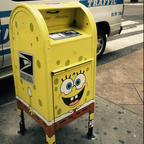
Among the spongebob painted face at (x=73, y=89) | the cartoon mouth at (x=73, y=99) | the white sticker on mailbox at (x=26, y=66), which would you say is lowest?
the cartoon mouth at (x=73, y=99)

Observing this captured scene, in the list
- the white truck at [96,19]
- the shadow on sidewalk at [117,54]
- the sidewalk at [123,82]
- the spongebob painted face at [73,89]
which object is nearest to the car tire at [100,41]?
the white truck at [96,19]

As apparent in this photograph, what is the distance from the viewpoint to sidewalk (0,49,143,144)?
278cm

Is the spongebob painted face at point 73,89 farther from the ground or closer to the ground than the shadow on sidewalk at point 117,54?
farther from the ground

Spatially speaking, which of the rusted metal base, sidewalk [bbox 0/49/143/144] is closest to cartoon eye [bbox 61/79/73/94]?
the rusted metal base

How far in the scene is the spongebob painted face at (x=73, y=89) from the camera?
2.14 metres

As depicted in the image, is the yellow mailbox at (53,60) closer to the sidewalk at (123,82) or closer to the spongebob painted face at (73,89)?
the spongebob painted face at (73,89)

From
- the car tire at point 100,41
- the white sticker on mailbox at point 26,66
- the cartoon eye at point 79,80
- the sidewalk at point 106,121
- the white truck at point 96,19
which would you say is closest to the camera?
the white sticker on mailbox at point 26,66

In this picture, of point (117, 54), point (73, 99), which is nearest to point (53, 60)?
point (73, 99)

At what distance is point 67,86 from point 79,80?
185 mm

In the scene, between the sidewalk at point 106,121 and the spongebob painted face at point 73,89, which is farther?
the sidewalk at point 106,121

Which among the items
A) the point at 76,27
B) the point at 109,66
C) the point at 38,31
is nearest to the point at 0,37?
the point at 76,27

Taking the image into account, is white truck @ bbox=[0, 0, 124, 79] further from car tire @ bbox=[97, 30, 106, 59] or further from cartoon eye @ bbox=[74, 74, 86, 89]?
cartoon eye @ bbox=[74, 74, 86, 89]

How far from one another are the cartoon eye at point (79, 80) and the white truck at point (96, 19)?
5.33ft

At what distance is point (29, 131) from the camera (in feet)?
9.51
